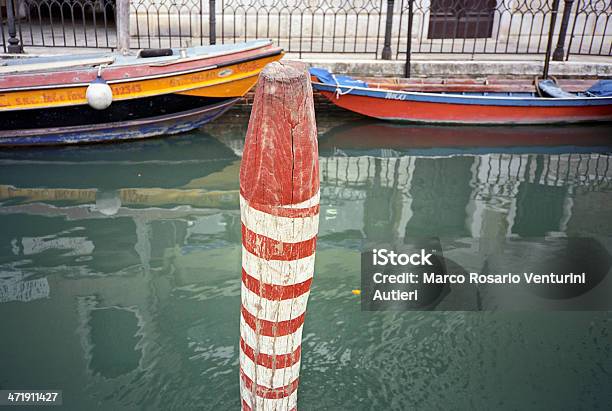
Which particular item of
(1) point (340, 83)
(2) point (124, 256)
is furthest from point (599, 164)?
(2) point (124, 256)

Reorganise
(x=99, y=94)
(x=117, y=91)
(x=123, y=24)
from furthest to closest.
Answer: (x=123, y=24)
(x=117, y=91)
(x=99, y=94)

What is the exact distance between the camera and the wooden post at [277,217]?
180 centimetres

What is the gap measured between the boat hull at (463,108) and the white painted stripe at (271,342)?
6.32m

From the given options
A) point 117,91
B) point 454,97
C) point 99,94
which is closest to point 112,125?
point 117,91

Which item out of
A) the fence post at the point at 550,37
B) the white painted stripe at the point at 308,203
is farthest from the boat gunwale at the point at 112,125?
the white painted stripe at the point at 308,203

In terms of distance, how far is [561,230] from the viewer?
5.42 meters

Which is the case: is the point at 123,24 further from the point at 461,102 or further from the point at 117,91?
the point at 461,102

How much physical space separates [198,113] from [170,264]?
3492 millimetres

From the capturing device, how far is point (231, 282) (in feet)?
14.4

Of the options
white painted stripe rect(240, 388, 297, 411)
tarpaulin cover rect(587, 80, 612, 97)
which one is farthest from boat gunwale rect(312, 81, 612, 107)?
white painted stripe rect(240, 388, 297, 411)

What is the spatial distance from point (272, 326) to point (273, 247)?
0.31m

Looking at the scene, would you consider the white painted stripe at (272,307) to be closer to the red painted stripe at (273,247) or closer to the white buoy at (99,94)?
the red painted stripe at (273,247)

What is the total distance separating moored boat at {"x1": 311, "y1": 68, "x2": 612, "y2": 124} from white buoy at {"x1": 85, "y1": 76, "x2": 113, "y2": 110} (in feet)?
8.81

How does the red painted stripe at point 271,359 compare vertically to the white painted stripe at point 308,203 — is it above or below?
below
